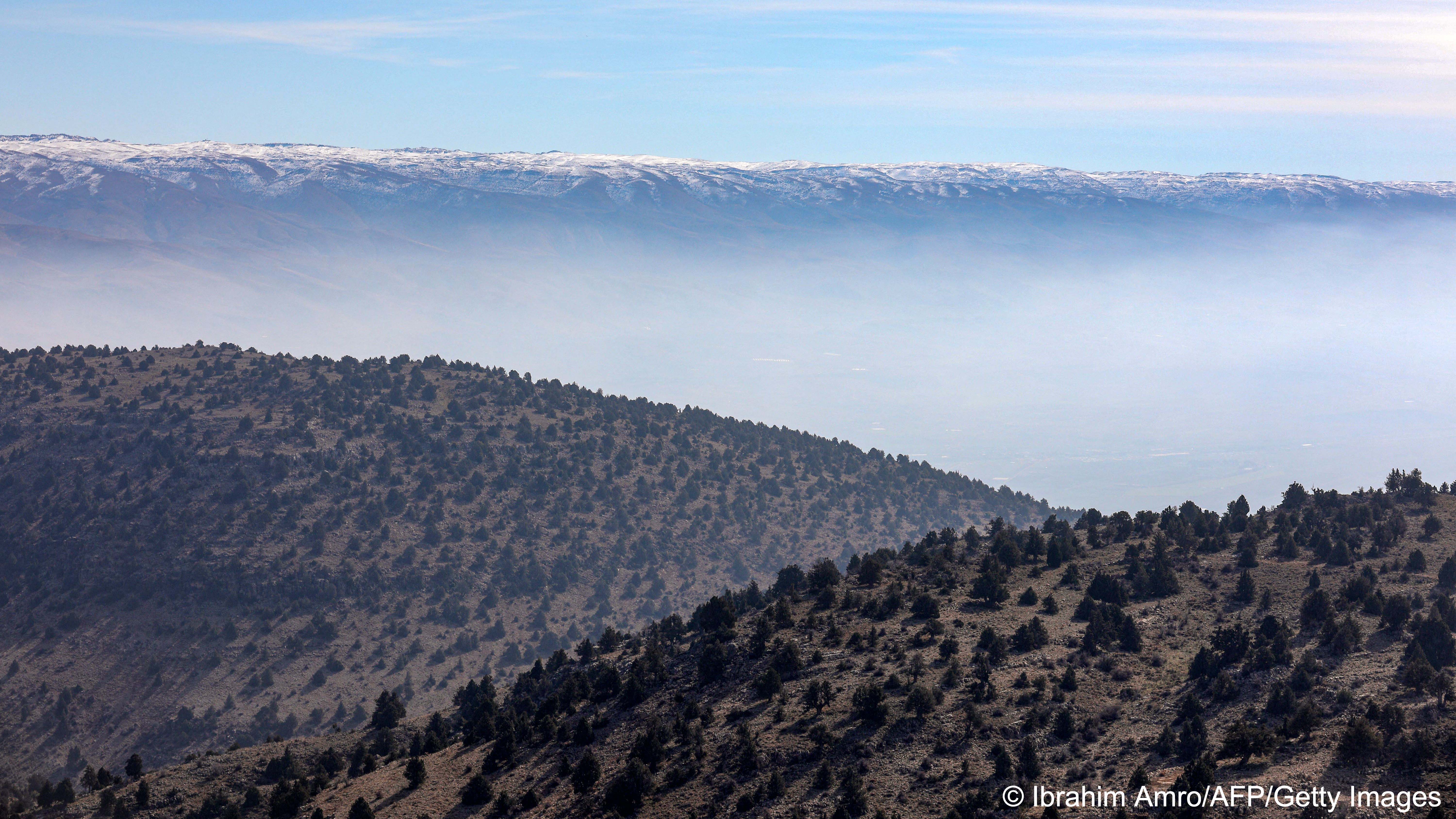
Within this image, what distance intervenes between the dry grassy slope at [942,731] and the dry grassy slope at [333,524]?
62870mm

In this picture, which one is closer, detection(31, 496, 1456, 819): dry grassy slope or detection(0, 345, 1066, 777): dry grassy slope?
detection(31, 496, 1456, 819): dry grassy slope

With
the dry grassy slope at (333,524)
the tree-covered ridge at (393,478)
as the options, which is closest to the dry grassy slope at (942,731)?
the dry grassy slope at (333,524)

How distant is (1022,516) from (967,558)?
10874 centimetres

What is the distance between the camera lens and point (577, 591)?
474 feet

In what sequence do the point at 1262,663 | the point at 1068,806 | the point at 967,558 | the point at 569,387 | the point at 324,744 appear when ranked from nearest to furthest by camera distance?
1. the point at 1068,806
2. the point at 1262,663
3. the point at 324,744
4. the point at 967,558
5. the point at 569,387

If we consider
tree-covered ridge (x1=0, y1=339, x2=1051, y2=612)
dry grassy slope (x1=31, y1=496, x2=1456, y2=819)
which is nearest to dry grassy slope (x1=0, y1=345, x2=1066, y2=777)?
tree-covered ridge (x1=0, y1=339, x2=1051, y2=612)

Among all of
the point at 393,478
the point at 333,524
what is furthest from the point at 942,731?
the point at 393,478

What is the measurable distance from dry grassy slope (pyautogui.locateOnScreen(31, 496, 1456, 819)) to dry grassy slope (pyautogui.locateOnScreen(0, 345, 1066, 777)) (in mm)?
62870

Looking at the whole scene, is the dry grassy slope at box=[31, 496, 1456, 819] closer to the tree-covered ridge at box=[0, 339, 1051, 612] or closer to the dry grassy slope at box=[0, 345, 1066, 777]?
the dry grassy slope at box=[0, 345, 1066, 777]

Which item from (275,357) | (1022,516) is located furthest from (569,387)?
(1022,516)

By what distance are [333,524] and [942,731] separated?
111 meters

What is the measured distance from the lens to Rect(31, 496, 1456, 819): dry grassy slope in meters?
42.8

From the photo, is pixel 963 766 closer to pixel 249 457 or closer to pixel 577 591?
pixel 577 591

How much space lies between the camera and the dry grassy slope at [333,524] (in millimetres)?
116188
